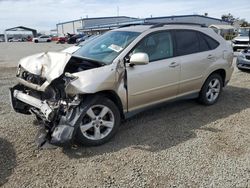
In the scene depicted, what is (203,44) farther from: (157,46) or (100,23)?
(100,23)

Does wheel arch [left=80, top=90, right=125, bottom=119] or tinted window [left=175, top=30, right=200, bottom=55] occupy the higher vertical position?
tinted window [left=175, top=30, right=200, bottom=55]

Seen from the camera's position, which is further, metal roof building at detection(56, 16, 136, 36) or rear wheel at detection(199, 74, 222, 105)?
metal roof building at detection(56, 16, 136, 36)

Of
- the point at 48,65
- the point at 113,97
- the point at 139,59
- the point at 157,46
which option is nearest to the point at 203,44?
the point at 157,46

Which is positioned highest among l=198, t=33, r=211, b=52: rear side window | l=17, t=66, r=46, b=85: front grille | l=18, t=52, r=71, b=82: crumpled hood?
l=198, t=33, r=211, b=52: rear side window

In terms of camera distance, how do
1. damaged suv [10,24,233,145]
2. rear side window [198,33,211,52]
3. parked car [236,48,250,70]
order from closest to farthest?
damaged suv [10,24,233,145]
rear side window [198,33,211,52]
parked car [236,48,250,70]

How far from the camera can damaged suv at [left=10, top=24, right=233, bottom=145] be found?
3629mm

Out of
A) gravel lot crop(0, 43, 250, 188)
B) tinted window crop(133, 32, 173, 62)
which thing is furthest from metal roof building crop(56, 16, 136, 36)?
gravel lot crop(0, 43, 250, 188)

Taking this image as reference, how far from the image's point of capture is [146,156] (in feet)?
11.9

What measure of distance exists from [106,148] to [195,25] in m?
3.25

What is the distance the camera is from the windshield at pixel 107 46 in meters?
4.24

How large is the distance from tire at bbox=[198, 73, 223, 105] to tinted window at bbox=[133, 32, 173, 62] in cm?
131

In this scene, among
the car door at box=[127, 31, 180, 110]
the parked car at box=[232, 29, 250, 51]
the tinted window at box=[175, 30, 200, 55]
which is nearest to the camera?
the car door at box=[127, 31, 180, 110]

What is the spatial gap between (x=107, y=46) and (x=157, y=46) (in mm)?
859

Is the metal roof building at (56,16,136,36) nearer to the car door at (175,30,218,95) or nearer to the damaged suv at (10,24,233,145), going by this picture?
the car door at (175,30,218,95)
